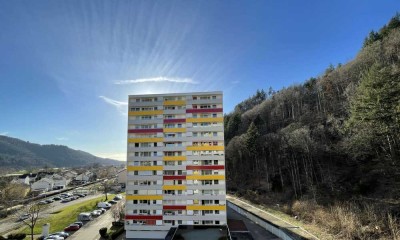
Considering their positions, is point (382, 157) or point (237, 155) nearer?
point (382, 157)

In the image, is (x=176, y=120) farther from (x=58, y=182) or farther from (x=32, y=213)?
(x=58, y=182)

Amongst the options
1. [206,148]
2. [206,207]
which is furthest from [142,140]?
[206,207]

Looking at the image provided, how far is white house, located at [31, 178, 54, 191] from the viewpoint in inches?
4583

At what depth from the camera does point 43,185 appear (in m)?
118

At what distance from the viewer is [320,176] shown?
176 ft

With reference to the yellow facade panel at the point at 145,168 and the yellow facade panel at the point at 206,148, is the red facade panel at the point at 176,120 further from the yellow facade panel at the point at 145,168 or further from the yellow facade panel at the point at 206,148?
the yellow facade panel at the point at 145,168

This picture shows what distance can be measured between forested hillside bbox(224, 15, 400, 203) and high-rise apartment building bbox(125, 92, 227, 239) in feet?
66.9

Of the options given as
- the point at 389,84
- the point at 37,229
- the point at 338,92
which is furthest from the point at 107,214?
the point at 338,92

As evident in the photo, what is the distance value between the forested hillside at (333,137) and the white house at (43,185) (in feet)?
298

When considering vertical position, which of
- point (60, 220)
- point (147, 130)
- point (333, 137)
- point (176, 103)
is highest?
point (176, 103)

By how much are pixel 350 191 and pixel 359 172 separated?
506cm

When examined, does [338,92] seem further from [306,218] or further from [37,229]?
[37,229]

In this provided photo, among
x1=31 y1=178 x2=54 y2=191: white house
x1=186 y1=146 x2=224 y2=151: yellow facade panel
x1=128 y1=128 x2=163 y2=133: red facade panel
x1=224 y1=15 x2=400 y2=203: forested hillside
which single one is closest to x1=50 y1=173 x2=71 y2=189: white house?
x1=31 y1=178 x2=54 y2=191: white house

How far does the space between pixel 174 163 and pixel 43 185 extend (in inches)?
4163
